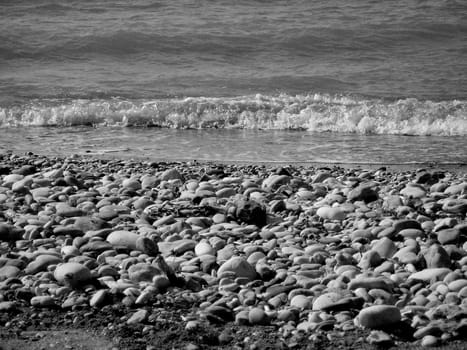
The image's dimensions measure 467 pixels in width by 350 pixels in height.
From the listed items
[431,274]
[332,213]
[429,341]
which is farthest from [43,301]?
[332,213]

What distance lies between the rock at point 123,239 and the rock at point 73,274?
49 cm

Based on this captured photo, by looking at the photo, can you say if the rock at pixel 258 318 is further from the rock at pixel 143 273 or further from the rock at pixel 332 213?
the rock at pixel 332 213

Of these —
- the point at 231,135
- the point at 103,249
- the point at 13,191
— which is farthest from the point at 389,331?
the point at 231,135

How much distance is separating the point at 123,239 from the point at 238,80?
8.29 metres

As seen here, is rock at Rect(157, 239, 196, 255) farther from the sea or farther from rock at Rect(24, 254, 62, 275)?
the sea

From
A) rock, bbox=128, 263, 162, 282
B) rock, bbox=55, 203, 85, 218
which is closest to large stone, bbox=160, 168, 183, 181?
rock, bbox=55, 203, 85, 218

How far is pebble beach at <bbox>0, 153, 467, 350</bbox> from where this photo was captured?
9.86 ft

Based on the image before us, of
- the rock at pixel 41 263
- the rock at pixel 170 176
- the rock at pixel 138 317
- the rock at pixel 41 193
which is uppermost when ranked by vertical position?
the rock at pixel 41 263

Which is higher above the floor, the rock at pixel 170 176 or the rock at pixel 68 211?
the rock at pixel 68 211

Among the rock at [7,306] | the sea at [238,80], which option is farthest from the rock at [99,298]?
the sea at [238,80]

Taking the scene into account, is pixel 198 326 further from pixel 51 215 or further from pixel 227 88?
pixel 227 88

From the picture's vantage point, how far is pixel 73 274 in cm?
345

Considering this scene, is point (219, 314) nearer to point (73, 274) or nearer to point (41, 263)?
point (73, 274)

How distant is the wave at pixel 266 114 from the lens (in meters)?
9.01
